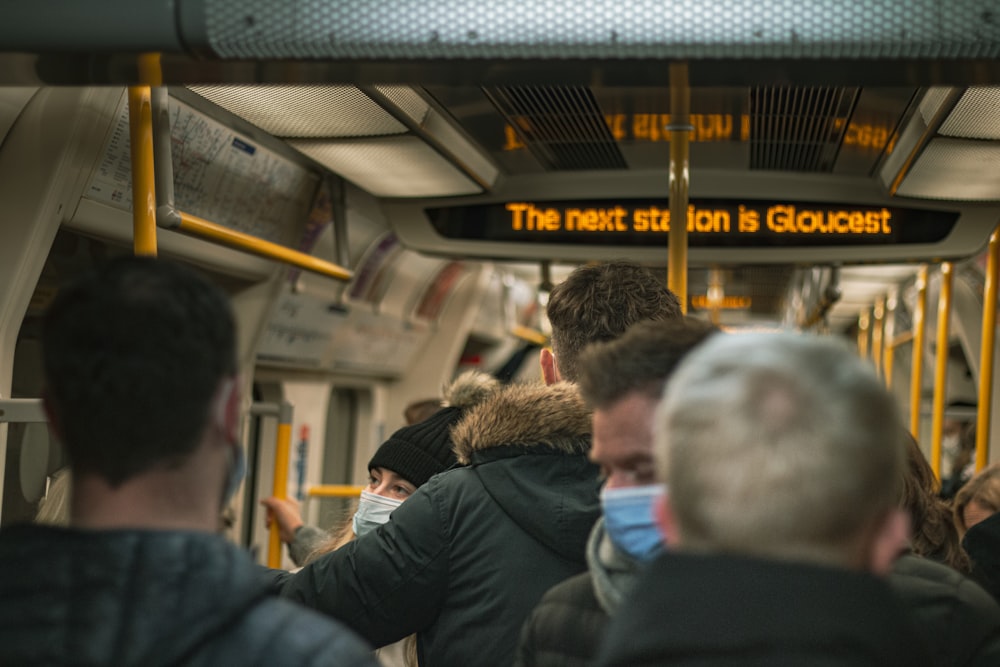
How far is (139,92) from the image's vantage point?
2.73 metres

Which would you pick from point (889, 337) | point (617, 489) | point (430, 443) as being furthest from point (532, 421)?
point (889, 337)

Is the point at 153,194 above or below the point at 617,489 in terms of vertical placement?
above

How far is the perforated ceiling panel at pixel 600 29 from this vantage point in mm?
1718

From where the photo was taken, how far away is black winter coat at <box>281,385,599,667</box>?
2016 millimetres

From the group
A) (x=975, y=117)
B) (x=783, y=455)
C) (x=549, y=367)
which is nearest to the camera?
(x=783, y=455)

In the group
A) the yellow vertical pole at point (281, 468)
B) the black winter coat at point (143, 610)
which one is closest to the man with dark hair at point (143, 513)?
the black winter coat at point (143, 610)

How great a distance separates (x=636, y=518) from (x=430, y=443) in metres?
1.18

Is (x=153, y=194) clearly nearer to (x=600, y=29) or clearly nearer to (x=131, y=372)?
(x=600, y=29)

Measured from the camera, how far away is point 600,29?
1.77 m

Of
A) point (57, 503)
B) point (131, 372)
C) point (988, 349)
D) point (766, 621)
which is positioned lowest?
point (57, 503)

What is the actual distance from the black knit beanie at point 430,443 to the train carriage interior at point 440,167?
0.69m

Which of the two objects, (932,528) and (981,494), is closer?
(932,528)

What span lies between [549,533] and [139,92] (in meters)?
1.50

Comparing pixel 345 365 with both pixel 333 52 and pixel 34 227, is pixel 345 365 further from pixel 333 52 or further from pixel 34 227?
pixel 333 52
